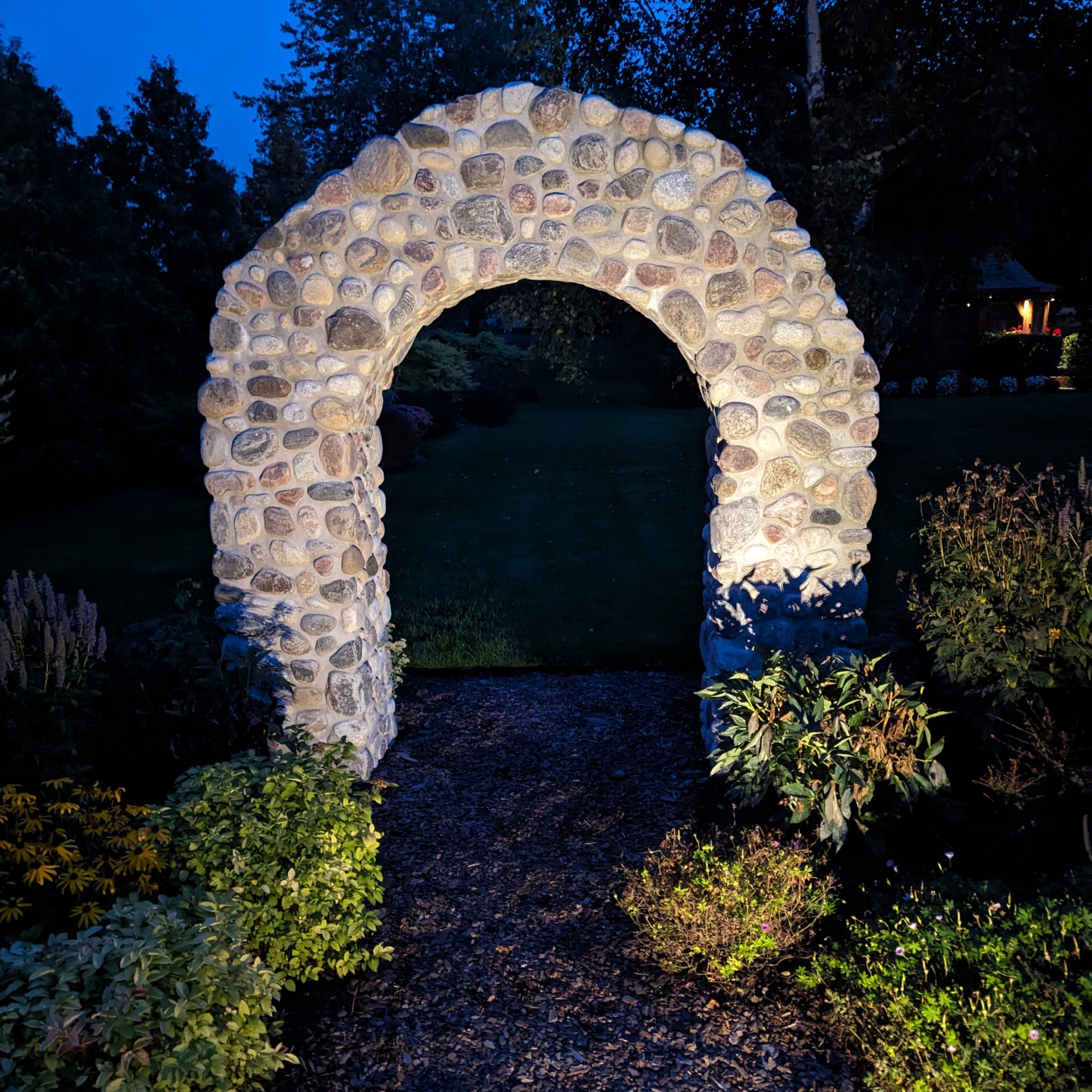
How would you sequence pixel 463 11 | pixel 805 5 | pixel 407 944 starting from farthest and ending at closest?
pixel 463 11, pixel 805 5, pixel 407 944

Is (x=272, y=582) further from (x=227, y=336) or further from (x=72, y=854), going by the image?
(x=72, y=854)

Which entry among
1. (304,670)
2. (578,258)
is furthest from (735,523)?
(304,670)

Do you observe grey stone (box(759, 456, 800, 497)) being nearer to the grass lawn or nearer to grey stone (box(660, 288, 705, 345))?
grey stone (box(660, 288, 705, 345))

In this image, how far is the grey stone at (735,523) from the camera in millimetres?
4938

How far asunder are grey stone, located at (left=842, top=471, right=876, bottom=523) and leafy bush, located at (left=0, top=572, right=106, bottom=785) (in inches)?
154

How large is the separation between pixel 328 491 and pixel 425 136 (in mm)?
1937

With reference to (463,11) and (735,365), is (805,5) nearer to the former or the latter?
(735,365)

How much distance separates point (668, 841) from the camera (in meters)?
4.03

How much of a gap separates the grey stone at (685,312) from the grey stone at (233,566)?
8.85 ft

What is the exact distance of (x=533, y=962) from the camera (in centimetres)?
351

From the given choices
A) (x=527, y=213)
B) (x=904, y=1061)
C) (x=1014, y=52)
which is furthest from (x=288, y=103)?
(x=904, y=1061)

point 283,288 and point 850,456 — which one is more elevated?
point 283,288

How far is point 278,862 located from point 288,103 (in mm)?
26123

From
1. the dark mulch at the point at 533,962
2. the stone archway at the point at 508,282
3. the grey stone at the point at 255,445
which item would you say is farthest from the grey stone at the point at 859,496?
the grey stone at the point at 255,445
